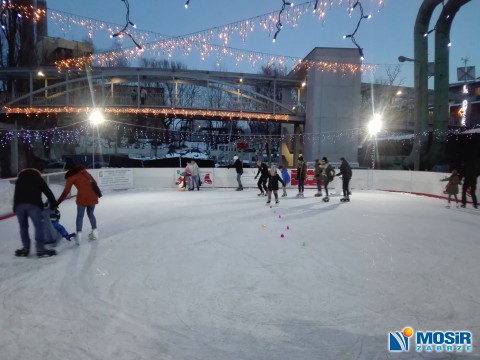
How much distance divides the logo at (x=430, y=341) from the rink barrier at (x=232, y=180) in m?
12.4

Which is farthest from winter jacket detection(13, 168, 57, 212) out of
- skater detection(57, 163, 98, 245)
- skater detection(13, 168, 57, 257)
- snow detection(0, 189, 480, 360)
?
snow detection(0, 189, 480, 360)

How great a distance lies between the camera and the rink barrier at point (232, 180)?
14.9 meters

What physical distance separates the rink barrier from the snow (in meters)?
7.66

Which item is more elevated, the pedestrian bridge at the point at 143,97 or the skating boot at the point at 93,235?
the pedestrian bridge at the point at 143,97

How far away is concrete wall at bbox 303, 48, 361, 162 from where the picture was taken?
22359mm

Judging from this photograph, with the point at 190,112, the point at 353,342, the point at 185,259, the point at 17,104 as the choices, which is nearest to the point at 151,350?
the point at 353,342

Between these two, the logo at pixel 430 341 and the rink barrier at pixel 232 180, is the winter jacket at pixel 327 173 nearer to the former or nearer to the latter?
the rink barrier at pixel 232 180

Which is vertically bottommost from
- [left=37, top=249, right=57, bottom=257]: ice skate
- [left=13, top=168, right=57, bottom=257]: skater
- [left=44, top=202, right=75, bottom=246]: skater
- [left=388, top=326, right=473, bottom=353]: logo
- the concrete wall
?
[left=388, top=326, right=473, bottom=353]: logo

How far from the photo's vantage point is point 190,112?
23281mm

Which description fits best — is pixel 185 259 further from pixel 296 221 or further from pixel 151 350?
pixel 296 221

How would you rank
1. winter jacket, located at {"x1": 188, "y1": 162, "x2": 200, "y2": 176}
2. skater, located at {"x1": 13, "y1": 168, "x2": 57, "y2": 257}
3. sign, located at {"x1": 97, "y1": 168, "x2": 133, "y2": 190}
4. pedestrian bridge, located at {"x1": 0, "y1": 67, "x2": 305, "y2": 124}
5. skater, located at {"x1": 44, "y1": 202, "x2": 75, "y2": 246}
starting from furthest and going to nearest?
pedestrian bridge, located at {"x1": 0, "y1": 67, "x2": 305, "y2": 124}, winter jacket, located at {"x1": 188, "y1": 162, "x2": 200, "y2": 176}, sign, located at {"x1": 97, "y1": 168, "x2": 133, "y2": 190}, skater, located at {"x1": 44, "y1": 202, "x2": 75, "y2": 246}, skater, located at {"x1": 13, "y1": 168, "x2": 57, "y2": 257}

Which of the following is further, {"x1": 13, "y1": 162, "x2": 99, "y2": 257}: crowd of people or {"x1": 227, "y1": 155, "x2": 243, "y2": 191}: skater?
{"x1": 227, "y1": 155, "x2": 243, "y2": 191}: skater

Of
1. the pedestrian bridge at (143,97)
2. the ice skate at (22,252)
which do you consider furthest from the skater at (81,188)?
the pedestrian bridge at (143,97)

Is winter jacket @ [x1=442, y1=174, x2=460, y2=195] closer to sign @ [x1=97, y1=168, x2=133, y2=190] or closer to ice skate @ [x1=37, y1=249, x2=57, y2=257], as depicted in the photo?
ice skate @ [x1=37, y1=249, x2=57, y2=257]
